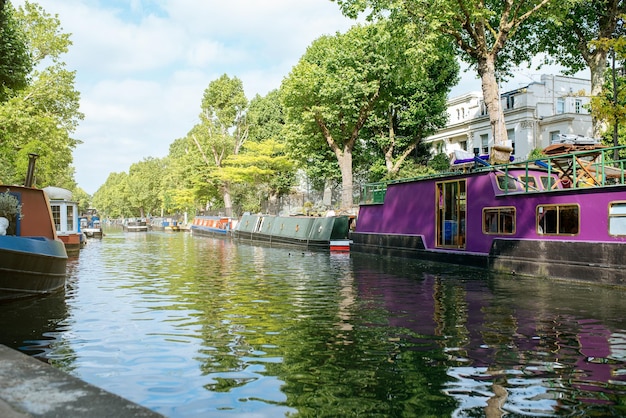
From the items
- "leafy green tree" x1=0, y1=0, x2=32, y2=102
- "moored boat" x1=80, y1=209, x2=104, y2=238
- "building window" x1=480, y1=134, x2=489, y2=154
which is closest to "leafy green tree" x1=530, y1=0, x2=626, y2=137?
"building window" x1=480, y1=134, x2=489, y2=154

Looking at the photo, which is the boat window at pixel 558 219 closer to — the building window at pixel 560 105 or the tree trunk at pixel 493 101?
the tree trunk at pixel 493 101

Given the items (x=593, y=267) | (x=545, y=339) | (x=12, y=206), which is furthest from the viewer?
(x=593, y=267)

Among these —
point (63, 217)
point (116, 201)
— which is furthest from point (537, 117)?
point (116, 201)

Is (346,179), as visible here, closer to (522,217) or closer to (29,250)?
(522,217)

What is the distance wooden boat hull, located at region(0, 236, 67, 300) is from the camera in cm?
1126

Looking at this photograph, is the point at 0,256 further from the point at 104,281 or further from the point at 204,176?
the point at 204,176

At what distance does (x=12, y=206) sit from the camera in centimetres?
1339

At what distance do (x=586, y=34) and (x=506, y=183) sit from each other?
59.7 feet

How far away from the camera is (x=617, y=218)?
48.9 ft

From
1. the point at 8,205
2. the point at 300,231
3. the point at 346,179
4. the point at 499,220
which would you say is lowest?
the point at 300,231

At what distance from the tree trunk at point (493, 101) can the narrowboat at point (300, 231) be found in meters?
9.78

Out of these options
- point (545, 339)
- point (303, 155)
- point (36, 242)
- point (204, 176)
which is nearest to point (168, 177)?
point (204, 176)

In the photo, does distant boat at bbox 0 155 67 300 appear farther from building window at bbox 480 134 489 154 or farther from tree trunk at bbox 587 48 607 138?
building window at bbox 480 134 489 154

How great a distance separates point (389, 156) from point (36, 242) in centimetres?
3113
